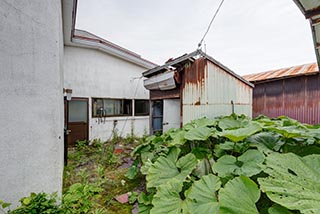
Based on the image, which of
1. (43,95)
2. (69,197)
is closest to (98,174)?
(69,197)

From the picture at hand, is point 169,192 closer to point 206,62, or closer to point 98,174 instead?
point 98,174

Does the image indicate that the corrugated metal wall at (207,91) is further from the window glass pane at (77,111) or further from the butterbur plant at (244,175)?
the window glass pane at (77,111)

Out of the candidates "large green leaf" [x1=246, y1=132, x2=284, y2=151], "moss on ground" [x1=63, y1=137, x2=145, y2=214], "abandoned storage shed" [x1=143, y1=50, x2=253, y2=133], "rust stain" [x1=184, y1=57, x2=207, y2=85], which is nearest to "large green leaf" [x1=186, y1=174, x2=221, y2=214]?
"large green leaf" [x1=246, y1=132, x2=284, y2=151]

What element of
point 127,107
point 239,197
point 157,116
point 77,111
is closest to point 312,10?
point 239,197

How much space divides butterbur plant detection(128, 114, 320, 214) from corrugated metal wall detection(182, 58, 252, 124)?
136 cm

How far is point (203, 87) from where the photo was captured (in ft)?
13.5

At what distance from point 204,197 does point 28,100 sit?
2165mm

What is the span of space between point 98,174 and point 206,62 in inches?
135

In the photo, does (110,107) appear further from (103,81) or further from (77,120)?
(77,120)

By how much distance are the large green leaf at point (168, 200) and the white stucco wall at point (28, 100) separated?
4.63 ft

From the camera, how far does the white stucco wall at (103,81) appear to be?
6.05 m

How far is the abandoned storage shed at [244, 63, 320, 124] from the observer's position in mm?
5379

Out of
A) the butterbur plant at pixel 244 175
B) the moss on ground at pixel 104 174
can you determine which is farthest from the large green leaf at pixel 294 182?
the moss on ground at pixel 104 174

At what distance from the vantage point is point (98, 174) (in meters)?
3.62
